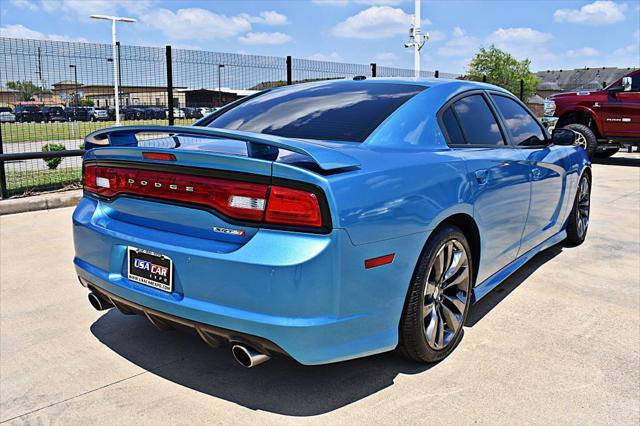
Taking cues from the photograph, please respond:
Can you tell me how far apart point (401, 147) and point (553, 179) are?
2.07 meters

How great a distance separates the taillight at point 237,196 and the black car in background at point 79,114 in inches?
279

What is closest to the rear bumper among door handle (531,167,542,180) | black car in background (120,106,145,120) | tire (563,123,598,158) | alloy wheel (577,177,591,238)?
door handle (531,167,542,180)

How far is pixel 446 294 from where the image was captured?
295 cm

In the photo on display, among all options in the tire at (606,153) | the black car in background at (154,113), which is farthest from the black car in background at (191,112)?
the tire at (606,153)

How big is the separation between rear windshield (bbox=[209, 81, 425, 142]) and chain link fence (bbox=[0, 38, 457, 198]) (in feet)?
16.8

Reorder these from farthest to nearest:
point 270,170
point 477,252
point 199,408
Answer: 1. point 477,252
2. point 199,408
3. point 270,170

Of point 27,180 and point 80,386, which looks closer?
point 80,386

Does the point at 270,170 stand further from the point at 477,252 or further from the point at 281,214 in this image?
the point at 477,252

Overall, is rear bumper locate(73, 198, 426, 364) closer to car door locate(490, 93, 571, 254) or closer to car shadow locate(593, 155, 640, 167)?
car door locate(490, 93, 571, 254)

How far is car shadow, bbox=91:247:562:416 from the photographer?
2502 millimetres

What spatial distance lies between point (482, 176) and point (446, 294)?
69 centimetres

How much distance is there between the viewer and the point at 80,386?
2607mm

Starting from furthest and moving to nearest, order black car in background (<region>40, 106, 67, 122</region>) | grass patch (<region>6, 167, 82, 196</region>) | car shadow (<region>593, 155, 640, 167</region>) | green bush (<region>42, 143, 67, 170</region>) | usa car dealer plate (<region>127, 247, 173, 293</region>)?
1. car shadow (<region>593, 155, 640, 167</region>)
2. green bush (<region>42, 143, 67, 170</region>)
3. black car in background (<region>40, 106, 67, 122</region>)
4. grass patch (<region>6, 167, 82, 196</region>)
5. usa car dealer plate (<region>127, 247, 173, 293</region>)

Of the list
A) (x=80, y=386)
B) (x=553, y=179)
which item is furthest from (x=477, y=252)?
(x=80, y=386)
